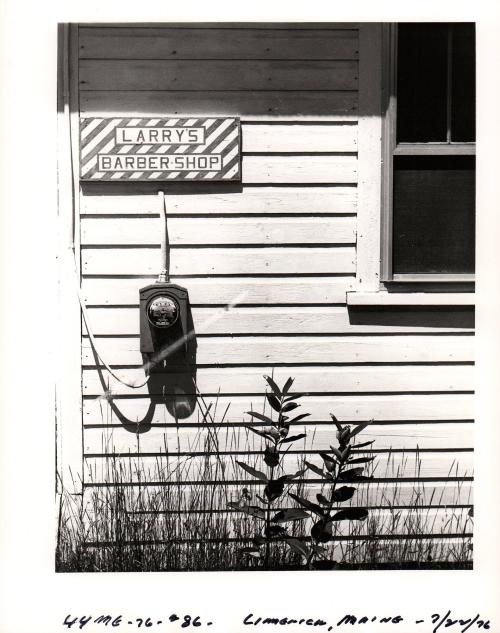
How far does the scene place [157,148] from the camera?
401 cm

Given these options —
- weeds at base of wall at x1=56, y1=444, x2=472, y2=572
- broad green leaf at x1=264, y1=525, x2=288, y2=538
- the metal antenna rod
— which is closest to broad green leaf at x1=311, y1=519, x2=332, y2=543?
broad green leaf at x1=264, y1=525, x2=288, y2=538

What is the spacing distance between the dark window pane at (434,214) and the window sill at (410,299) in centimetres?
13

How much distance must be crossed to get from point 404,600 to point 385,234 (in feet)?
6.05

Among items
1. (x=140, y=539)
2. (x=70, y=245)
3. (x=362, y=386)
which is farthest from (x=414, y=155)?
(x=140, y=539)

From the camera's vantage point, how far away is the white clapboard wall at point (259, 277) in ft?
13.2

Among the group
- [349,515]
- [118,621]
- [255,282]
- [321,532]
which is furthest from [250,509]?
[255,282]

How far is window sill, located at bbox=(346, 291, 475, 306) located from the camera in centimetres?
409

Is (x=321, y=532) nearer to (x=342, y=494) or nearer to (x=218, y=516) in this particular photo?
(x=342, y=494)

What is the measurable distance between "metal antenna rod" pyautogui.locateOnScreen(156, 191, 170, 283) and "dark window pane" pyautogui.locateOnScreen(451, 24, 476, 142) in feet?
5.11

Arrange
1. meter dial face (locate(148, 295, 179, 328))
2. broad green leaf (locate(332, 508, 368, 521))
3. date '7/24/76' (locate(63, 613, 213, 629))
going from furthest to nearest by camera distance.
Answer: meter dial face (locate(148, 295, 179, 328))
broad green leaf (locate(332, 508, 368, 521))
date '7/24/76' (locate(63, 613, 213, 629))

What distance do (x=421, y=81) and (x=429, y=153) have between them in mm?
375

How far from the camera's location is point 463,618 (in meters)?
3.12

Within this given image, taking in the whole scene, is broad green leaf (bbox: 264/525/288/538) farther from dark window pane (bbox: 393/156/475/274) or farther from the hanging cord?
dark window pane (bbox: 393/156/475/274)

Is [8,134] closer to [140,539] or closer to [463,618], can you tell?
[140,539]
